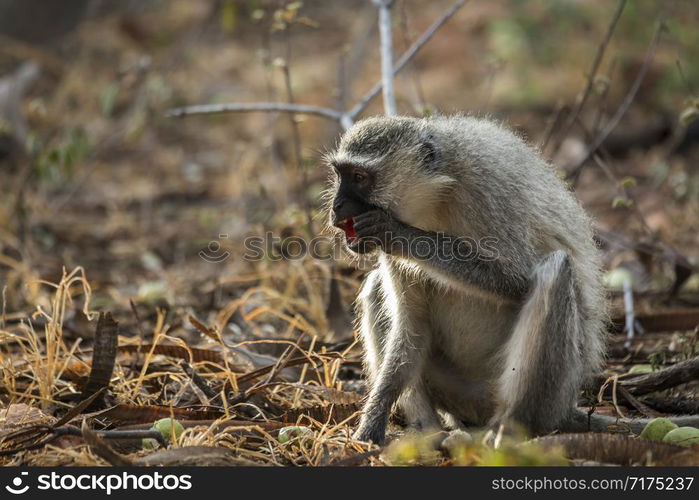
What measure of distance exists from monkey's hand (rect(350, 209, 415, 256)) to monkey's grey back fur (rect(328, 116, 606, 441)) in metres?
0.03

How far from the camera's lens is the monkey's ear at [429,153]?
4457 mm

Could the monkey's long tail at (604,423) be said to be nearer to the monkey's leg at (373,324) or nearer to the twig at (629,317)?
the monkey's leg at (373,324)

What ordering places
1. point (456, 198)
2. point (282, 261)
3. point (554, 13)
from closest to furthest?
point (456, 198), point (282, 261), point (554, 13)

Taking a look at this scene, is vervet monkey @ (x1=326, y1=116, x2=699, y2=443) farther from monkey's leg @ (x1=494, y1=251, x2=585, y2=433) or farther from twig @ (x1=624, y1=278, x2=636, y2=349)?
twig @ (x1=624, y1=278, x2=636, y2=349)

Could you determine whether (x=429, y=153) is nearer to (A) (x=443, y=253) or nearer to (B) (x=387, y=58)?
(A) (x=443, y=253)

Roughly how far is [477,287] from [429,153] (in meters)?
0.73

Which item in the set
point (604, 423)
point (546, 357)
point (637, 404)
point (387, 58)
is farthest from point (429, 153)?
point (387, 58)

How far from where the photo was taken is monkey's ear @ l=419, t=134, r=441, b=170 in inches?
175

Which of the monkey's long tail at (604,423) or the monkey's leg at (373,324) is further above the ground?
the monkey's leg at (373,324)

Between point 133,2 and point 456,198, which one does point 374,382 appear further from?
point 133,2

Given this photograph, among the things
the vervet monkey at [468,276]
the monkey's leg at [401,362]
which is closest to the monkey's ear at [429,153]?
the vervet monkey at [468,276]

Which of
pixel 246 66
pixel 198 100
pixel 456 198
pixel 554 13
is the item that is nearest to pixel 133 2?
pixel 198 100

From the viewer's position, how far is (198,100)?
13094 mm
